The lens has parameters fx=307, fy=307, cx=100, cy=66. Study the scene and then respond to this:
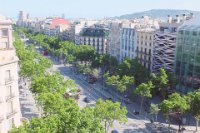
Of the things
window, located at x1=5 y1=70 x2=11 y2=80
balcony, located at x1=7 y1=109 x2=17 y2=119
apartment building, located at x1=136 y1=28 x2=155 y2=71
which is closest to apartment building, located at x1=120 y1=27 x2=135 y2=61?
apartment building, located at x1=136 y1=28 x2=155 y2=71

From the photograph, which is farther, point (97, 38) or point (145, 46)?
point (97, 38)

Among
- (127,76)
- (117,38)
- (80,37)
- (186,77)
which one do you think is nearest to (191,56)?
(186,77)

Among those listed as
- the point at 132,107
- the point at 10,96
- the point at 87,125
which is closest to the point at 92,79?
the point at 132,107

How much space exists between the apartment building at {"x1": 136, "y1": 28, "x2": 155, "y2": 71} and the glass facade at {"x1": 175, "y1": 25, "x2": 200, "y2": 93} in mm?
12714

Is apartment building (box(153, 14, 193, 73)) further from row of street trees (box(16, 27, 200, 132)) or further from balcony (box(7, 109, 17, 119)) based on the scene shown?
balcony (box(7, 109, 17, 119))

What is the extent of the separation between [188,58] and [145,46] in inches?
808

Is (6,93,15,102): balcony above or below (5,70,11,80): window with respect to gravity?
below

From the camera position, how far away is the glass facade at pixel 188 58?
72062 millimetres

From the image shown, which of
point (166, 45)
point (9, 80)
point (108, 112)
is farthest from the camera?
point (166, 45)

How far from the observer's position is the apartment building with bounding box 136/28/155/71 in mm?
90581

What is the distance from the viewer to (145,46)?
93188 millimetres

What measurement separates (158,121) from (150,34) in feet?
114

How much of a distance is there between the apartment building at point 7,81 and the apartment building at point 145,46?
50367mm

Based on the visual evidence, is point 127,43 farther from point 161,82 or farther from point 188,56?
point 161,82
